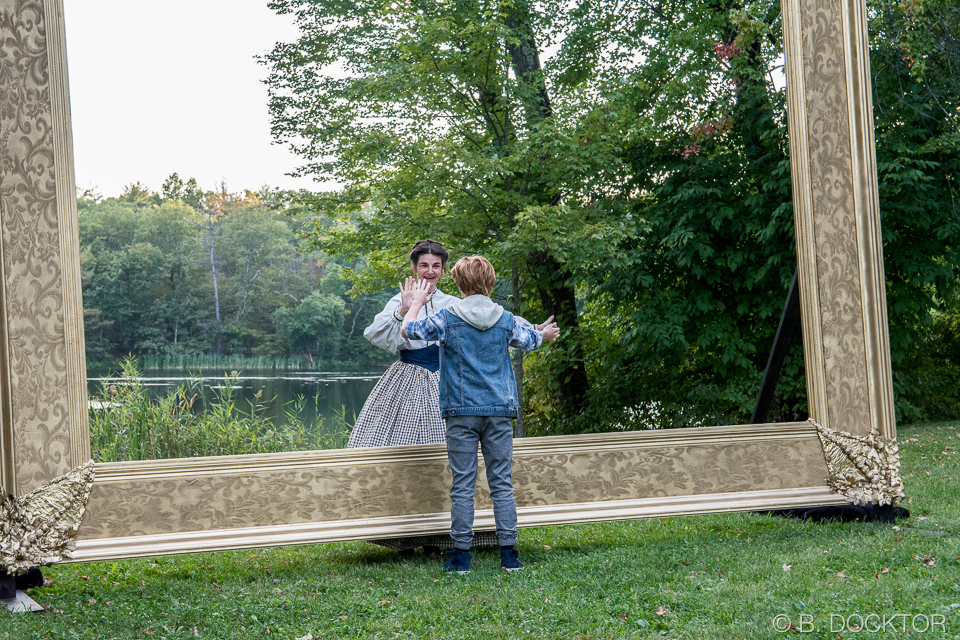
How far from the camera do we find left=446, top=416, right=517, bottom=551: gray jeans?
3.84 m

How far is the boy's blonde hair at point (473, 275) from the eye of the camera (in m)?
3.87

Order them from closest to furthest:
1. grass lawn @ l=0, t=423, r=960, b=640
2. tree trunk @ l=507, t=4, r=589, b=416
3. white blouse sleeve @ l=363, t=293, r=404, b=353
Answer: grass lawn @ l=0, t=423, r=960, b=640, white blouse sleeve @ l=363, t=293, r=404, b=353, tree trunk @ l=507, t=4, r=589, b=416

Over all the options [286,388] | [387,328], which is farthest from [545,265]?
[286,388]

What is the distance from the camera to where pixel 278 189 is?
13.8 ft

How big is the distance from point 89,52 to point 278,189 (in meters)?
1.15

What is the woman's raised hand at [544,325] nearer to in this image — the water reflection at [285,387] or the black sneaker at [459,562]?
the water reflection at [285,387]

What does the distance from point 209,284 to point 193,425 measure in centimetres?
77

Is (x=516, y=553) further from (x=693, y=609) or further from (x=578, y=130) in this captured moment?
(x=578, y=130)

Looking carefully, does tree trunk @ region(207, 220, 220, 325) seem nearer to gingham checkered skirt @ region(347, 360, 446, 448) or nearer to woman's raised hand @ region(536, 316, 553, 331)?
gingham checkered skirt @ region(347, 360, 446, 448)

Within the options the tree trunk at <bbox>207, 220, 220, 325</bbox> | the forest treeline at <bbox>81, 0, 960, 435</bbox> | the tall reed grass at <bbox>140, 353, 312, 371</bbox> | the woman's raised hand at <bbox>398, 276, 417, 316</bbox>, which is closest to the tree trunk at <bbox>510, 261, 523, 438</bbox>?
the forest treeline at <bbox>81, 0, 960, 435</bbox>

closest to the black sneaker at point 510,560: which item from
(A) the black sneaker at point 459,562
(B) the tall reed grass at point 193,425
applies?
(A) the black sneaker at point 459,562

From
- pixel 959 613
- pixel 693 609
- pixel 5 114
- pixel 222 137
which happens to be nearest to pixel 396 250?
pixel 222 137

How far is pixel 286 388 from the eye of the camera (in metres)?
4.10

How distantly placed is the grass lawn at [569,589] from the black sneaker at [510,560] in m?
0.06
